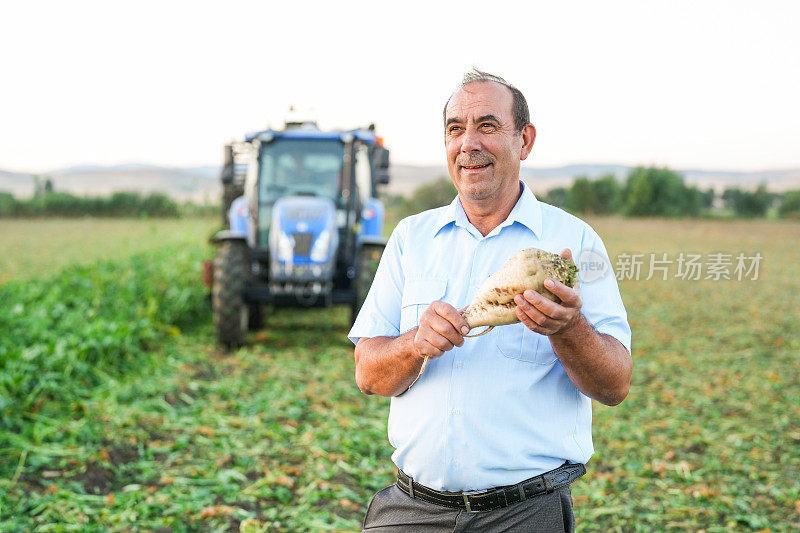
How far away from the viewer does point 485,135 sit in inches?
79.0

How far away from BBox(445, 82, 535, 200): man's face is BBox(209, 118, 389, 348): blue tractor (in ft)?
19.1

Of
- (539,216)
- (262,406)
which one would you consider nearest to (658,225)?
(262,406)

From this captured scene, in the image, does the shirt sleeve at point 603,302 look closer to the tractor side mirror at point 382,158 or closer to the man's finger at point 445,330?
the man's finger at point 445,330

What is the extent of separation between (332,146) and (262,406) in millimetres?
3705

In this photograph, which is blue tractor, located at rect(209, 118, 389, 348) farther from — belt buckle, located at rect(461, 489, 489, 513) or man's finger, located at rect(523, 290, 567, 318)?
man's finger, located at rect(523, 290, 567, 318)

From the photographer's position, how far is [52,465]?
4.43 m

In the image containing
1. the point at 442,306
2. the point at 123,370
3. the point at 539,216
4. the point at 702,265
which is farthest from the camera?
the point at 123,370

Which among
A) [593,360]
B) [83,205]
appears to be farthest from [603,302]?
[83,205]

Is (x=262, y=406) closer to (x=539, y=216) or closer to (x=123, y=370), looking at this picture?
(x=123, y=370)

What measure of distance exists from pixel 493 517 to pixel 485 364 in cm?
45

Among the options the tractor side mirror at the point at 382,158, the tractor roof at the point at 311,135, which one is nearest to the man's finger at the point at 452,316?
the tractor roof at the point at 311,135

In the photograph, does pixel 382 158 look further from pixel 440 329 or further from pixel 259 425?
pixel 440 329

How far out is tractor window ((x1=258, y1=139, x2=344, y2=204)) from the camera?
8.52 metres

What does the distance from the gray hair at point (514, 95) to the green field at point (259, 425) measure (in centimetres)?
88
